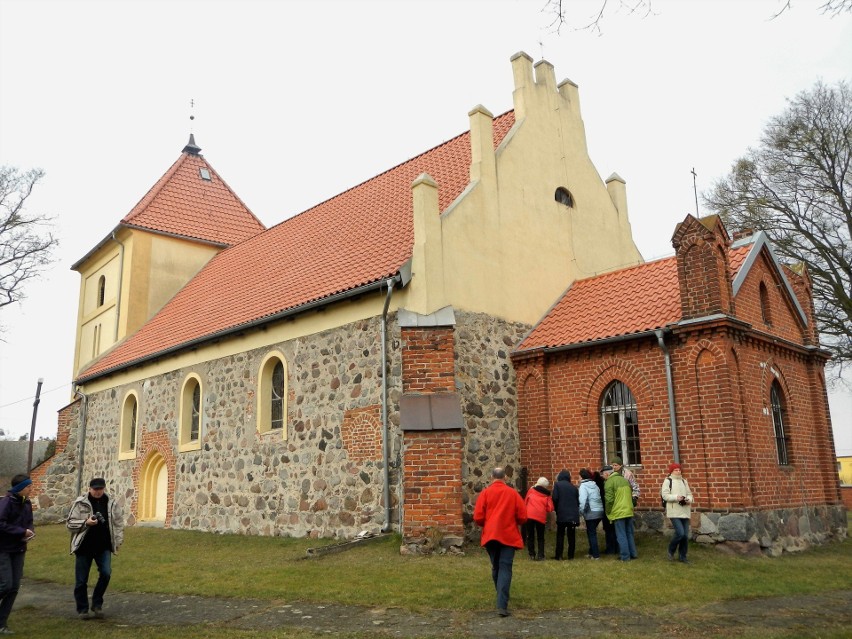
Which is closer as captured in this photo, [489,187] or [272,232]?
[489,187]

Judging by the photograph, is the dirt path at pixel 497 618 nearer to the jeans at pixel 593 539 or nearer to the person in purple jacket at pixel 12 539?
the person in purple jacket at pixel 12 539

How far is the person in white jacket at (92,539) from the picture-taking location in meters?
8.52

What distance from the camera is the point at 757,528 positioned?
11.8 meters

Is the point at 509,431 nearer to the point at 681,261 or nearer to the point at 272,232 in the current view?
the point at 681,261

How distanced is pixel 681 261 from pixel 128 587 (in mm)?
10261

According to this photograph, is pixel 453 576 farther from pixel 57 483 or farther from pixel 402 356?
pixel 57 483

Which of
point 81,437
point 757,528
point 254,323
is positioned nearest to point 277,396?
point 254,323

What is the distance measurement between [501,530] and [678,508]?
165 inches

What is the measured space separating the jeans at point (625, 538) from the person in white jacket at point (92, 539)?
7.09m

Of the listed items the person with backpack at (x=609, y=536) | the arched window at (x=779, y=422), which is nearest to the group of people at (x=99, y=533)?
the person with backpack at (x=609, y=536)

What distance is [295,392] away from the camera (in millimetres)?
15406

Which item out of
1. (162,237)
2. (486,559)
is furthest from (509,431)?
(162,237)

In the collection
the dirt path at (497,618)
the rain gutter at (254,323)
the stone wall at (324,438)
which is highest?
the rain gutter at (254,323)

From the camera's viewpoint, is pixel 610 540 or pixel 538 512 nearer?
pixel 538 512
